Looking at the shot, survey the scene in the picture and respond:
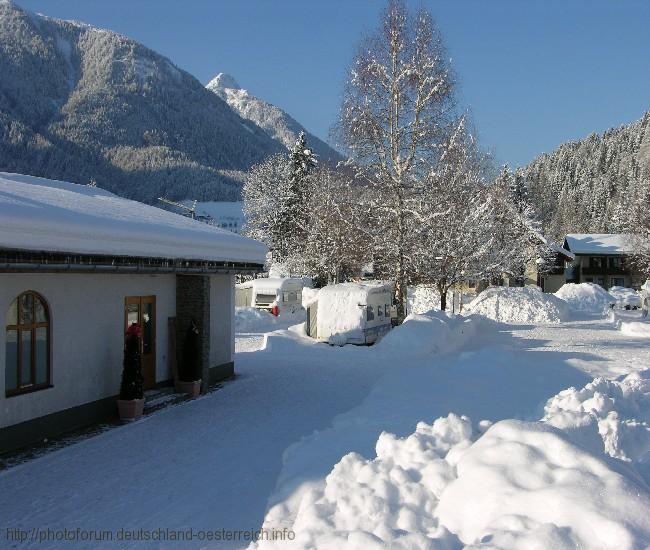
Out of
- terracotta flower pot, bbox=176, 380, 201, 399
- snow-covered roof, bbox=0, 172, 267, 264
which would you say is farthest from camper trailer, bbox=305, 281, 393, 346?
terracotta flower pot, bbox=176, 380, 201, 399

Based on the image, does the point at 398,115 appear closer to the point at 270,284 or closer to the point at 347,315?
the point at 347,315

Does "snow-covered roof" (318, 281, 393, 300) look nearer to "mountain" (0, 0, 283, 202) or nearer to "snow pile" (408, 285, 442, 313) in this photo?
"snow pile" (408, 285, 442, 313)

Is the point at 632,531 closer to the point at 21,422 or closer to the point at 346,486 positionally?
the point at 346,486

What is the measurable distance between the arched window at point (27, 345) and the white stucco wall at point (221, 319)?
16.6 ft

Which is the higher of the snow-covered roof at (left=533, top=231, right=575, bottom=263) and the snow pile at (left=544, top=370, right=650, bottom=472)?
the snow-covered roof at (left=533, top=231, right=575, bottom=263)

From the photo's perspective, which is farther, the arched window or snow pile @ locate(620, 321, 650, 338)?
snow pile @ locate(620, 321, 650, 338)

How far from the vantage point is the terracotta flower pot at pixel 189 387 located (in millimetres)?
12633

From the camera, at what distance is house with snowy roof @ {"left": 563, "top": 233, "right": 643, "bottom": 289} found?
6625 centimetres

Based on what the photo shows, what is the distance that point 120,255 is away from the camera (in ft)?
31.2

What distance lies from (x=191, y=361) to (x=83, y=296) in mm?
3215

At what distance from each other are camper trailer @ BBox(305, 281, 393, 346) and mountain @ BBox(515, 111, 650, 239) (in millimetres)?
64887

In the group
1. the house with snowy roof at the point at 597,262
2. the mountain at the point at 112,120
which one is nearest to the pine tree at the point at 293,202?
the house with snowy roof at the point at 597,262

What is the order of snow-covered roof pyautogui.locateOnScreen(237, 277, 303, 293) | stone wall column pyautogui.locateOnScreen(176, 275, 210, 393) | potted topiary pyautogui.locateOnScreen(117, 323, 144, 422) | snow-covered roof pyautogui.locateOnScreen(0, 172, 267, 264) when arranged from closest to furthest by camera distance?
1. snow-covered roof pyautogui.locateOnScreen(0, 172, 267, 264)
2. potted topiary pyautogui.locateOnScreen(117, 323, 144, 422)
3. stone wall column pyautogui.locateOnScreen(176, 275, 210, 393)
4. snow-covered roof pyautogui.locateOnScreen(237, 277, 303, 293)

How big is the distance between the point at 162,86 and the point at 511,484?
604 feet
